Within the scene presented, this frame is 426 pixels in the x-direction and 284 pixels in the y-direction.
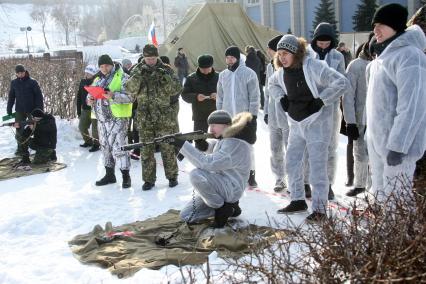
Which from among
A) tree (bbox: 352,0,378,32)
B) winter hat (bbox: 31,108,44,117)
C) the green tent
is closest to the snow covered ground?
winter hat (bbox: 31,108,44,117)

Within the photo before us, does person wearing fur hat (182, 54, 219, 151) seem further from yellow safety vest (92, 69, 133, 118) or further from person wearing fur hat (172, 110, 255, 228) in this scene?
person wearing fur hat (172, 110, 255, 228)

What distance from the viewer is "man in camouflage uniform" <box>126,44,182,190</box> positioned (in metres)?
6.29

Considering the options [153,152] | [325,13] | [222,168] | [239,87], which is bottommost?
[153,152]

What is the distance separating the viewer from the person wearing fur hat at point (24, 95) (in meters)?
8.38

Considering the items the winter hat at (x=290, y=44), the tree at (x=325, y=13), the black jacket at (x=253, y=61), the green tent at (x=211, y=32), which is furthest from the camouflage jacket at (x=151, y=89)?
the tree at (x=325, y=13)

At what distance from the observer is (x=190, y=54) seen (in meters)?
20.6

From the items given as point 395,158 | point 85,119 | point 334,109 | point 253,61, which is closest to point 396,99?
point 395,158

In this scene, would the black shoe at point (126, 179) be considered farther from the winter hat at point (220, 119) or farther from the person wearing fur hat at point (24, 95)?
the person wearing fur hat at point (24, 95)

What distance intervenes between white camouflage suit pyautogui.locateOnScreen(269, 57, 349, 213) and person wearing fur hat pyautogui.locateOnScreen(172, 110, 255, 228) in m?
0.46

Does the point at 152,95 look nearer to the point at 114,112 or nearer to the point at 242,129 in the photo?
the point at 114,112

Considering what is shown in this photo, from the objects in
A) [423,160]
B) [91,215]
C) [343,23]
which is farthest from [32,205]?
[343,23]

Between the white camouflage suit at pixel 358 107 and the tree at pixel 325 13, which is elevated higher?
the tree at pixel 325 13

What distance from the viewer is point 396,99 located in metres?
3.64

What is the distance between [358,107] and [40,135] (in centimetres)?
546
